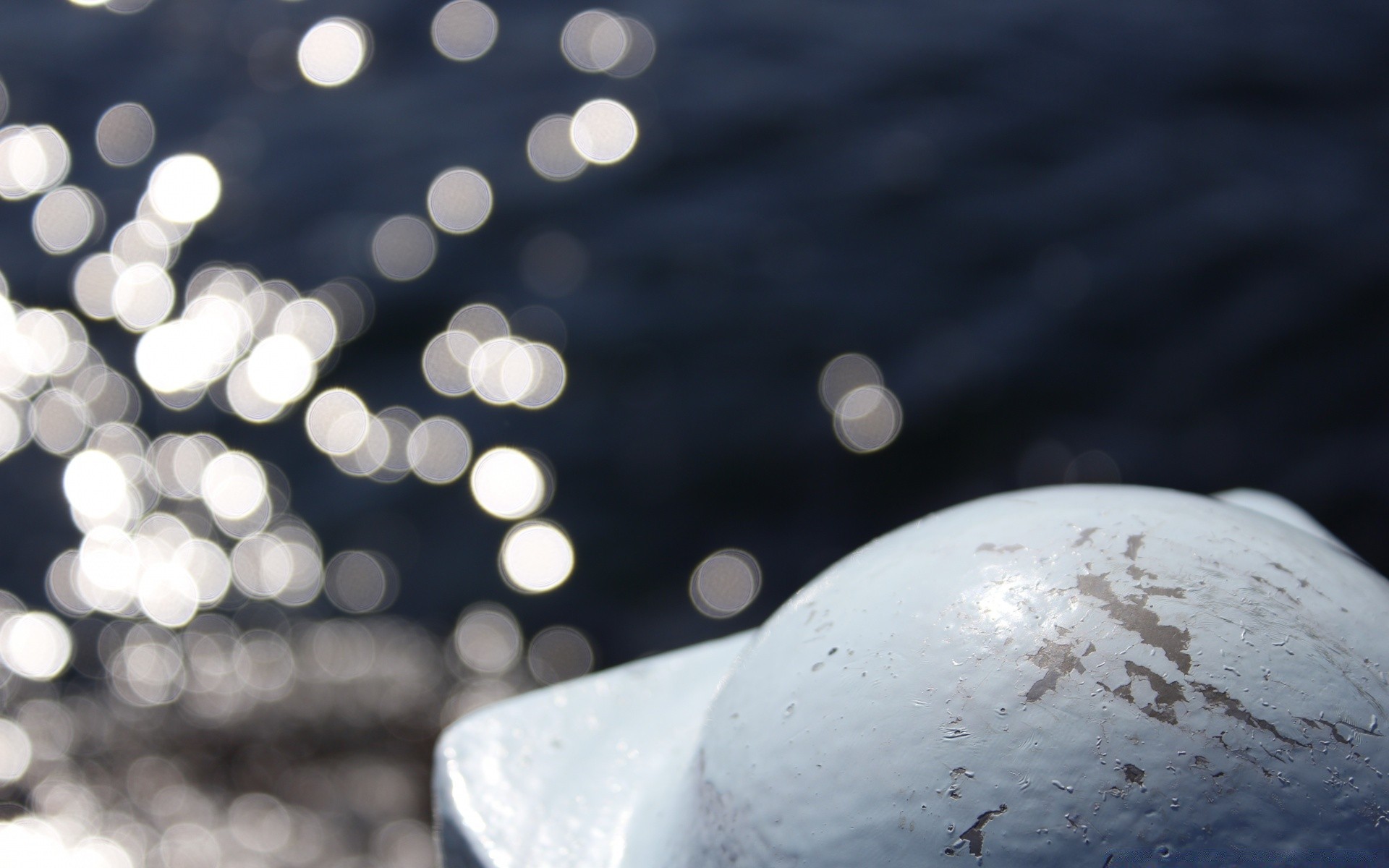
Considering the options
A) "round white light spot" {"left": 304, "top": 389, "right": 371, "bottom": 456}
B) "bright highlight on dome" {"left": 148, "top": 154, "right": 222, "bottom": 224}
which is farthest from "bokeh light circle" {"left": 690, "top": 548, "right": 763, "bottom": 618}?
"bright highlight on dome" {"left": 148, "top": 154, "right": 222, "bottom": 224}

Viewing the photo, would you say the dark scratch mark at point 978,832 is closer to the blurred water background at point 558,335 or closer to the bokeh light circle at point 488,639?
the blurred water background at point 558,335

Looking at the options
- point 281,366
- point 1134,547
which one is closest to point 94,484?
point 281,366

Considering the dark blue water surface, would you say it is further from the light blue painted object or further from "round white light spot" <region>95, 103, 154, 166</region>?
the light blue painted object

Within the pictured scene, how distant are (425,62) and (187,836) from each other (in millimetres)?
3954

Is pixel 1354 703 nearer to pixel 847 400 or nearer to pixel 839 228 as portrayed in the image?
pixel 847 400

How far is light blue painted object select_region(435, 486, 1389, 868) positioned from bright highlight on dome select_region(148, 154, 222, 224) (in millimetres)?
4608

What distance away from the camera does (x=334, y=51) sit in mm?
5898

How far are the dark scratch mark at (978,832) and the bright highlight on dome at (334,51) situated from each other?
5528mm

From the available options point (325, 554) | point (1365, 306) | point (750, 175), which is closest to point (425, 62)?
point (750, 175)

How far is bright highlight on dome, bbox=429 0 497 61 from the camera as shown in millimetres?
5953

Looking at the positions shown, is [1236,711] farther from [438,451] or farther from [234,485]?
[234,485]

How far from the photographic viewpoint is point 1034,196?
16.6 feet

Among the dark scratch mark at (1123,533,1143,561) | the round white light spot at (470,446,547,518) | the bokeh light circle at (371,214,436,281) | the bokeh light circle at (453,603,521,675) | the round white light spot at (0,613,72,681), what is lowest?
the bokeh light circle at (453,603,521,675)

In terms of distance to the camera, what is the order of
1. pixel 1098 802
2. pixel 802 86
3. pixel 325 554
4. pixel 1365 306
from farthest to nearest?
pixel 802 86 < pixel 1365 306 < pixel 325 554 < pixel 1098 802
